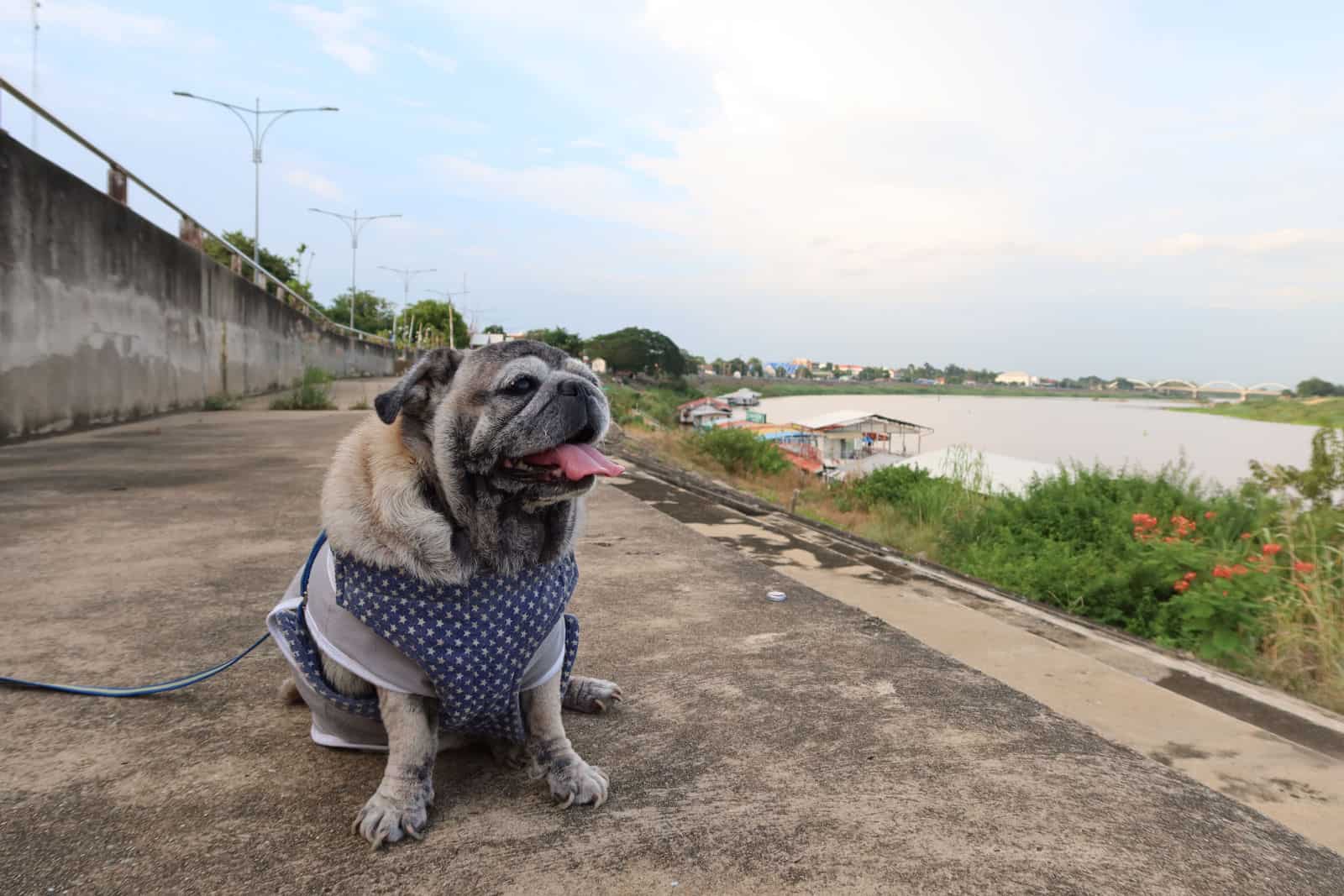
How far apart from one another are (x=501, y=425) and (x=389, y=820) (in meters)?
1.02

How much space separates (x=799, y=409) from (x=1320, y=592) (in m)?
74.4

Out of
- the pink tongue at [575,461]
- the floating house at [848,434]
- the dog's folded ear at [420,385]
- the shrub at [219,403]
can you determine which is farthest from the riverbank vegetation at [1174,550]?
the floating house at [848,434]

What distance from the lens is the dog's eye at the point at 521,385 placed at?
194 cm

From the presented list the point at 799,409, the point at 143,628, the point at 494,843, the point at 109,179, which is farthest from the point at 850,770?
the point at 799,409

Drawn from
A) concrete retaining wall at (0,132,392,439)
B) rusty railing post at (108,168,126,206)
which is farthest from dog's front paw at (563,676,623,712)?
rusty railing post at (108,168,126,206)

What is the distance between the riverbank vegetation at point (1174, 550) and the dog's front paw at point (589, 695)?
389 centimetres

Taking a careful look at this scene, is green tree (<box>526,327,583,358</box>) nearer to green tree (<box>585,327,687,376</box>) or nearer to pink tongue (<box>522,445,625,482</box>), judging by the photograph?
pink tongue (<box>522,445,625,482</box>)

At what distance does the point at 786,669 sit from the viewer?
3.21m

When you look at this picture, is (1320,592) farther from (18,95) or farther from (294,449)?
(18,95)

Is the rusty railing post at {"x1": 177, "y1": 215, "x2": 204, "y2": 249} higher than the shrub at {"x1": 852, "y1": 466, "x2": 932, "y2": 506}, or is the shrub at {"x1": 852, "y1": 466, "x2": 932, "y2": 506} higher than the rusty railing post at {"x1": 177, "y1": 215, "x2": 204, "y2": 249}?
the rusty railing post at {"x1": 177, "y1": 215, "x2": 204, "y2": 249}

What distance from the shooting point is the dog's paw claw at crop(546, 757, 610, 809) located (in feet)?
6.96

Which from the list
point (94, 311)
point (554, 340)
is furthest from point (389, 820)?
point (554, 340)

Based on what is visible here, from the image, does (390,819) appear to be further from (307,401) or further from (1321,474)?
(307,401)

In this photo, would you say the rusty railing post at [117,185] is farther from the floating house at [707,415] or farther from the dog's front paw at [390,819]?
the floating house at [707,415]
